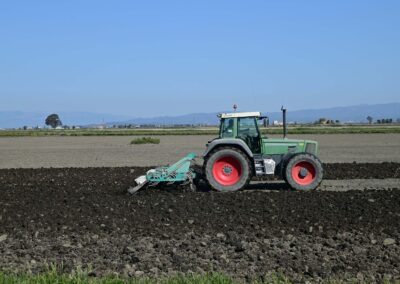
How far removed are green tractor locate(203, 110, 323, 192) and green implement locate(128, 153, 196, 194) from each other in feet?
1.56

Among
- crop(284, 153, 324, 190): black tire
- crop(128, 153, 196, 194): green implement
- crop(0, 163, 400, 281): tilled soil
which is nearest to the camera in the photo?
crop(0, 163, 400, 281): tilled soil

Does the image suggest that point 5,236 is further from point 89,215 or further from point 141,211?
point 141,211

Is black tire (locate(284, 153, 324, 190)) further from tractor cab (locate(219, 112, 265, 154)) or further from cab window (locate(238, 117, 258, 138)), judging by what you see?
cab window (locate(238, 117, 258, 138))

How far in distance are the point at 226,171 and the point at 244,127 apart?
1.30 meters

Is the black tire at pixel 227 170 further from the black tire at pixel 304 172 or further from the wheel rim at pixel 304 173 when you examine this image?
the wheel rim at pixel 304 173

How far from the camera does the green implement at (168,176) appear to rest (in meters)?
15.8

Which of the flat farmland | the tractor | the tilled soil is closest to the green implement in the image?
the tractor

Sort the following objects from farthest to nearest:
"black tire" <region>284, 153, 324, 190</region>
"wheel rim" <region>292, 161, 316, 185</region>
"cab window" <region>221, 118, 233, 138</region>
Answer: "cab window" <region>221, 118, 233, 138</region> → "wheel rim" <region>292, 161, 316, 185</region> → "black tire" <region>284, 153, 324, 190</region>

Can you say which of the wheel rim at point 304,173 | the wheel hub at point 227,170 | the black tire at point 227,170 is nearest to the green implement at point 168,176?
the black tire at point 227,170

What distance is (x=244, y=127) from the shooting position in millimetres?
16688

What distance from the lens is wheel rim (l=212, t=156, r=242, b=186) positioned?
53.3 feet

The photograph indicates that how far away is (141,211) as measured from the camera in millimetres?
12922

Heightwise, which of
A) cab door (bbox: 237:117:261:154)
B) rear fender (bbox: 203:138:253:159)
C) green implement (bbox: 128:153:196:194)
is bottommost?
green implement (bbox: 128:153:196:194)

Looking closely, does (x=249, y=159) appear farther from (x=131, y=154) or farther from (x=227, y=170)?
(x=131, y=154)
